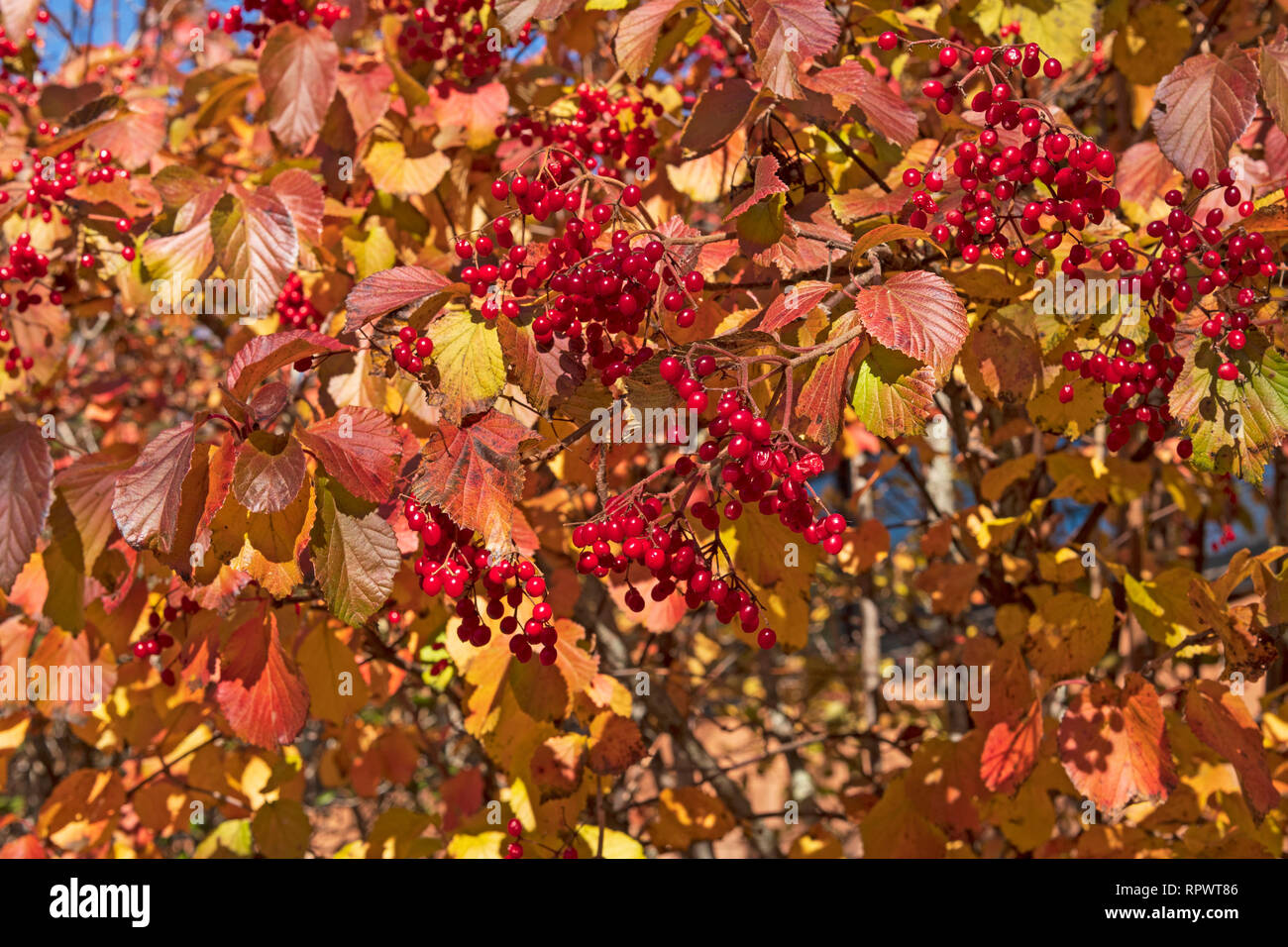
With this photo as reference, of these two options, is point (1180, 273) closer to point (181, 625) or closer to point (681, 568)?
point (681, 568)

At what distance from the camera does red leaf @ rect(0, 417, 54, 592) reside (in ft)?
5.71

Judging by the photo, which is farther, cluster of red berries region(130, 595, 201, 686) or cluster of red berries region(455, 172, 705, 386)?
cluster of red berries region(130, 595, 201, 686)

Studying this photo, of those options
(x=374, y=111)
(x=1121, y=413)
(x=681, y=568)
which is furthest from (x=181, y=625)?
(x=1121, y=413)

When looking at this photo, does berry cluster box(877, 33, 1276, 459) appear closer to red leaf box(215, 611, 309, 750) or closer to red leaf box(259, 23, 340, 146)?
red leaf box(259, 23, 340, 146)

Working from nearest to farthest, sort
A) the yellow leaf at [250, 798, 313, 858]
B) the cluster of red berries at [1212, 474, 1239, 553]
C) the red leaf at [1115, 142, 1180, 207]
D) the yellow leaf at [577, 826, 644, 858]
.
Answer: the red leaf at [1115, 142, 1180, 207], the yellow leaf at [577, 826, 644, 858], the cluster of red berries at [1212, 474, 1239, 553], the yellow leaf at [250, 798, 313, 858]

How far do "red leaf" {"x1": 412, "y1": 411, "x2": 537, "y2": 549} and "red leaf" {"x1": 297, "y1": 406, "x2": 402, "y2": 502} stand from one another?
0.07 m

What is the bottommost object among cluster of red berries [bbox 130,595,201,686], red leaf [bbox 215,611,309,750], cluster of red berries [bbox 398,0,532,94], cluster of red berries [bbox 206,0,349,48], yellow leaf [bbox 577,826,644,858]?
yellow leaf [bbox 577,826,644,858]

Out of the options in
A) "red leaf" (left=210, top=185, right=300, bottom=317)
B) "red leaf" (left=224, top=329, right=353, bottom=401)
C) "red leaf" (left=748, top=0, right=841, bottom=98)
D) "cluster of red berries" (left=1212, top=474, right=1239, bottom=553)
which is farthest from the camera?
"cluster of red berries" (left=1212, top=474, right=1239, bottom=553)

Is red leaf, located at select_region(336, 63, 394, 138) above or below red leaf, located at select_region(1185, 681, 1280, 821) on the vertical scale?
above

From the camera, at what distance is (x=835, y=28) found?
169 cm

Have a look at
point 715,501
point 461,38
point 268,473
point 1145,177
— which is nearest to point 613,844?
point 715,501

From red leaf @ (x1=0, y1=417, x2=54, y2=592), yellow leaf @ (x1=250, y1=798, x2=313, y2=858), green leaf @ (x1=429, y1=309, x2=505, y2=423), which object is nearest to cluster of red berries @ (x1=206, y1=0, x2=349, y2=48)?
red leaf @ (x1=0, y1=417, x2=54, y2=592)

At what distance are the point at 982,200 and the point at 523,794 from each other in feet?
6.17

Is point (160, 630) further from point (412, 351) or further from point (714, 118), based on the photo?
point (714, 118)
